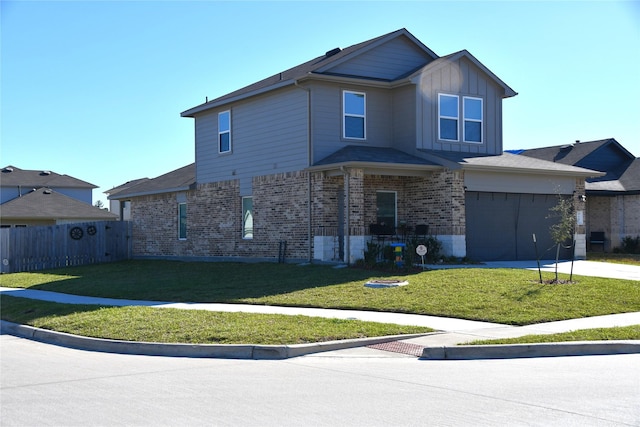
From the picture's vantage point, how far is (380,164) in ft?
70.1

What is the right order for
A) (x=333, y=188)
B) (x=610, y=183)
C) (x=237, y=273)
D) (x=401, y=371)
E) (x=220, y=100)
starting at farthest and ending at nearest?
(x=610, y=183), (x=220, y=100), (x=333, y=188), (x=237, y=273), (x=401, y=371)

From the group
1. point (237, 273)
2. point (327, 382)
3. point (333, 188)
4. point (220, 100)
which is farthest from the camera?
point (220, 100)

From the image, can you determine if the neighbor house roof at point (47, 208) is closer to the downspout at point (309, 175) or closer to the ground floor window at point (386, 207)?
the downspout at point (309, 175)

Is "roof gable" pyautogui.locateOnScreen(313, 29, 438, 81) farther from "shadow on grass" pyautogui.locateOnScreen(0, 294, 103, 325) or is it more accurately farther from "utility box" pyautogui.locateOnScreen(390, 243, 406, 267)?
"shadow on grass" pyautogui.locateOnScreen(0, 294, 103, 325)

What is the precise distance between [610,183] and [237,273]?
62.9ft

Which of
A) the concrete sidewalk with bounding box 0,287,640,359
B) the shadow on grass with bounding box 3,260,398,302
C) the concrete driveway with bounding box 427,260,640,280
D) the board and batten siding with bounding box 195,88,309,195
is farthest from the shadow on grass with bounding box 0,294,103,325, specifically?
A: the board and batten siding with bounding box 195,88,309,195

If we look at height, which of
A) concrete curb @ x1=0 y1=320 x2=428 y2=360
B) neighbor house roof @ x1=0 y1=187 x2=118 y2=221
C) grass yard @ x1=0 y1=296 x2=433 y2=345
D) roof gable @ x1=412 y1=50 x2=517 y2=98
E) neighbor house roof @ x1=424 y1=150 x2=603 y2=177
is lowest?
concrete curb @ x1=0 y1=320 x2=428 y2=360

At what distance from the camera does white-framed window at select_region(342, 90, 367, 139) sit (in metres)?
24.2

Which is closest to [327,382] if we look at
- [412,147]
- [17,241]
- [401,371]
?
[401,371]

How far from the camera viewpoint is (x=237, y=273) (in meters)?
21.6

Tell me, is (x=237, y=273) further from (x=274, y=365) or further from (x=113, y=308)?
(x=274, y=365)

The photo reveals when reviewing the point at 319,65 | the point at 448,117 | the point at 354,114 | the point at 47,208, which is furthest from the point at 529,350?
the point at 47,208

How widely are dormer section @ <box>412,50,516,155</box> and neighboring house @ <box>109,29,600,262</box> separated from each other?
0.04 m

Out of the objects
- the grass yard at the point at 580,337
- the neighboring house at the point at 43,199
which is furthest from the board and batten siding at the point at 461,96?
the neighboring house at the point at 43,199
